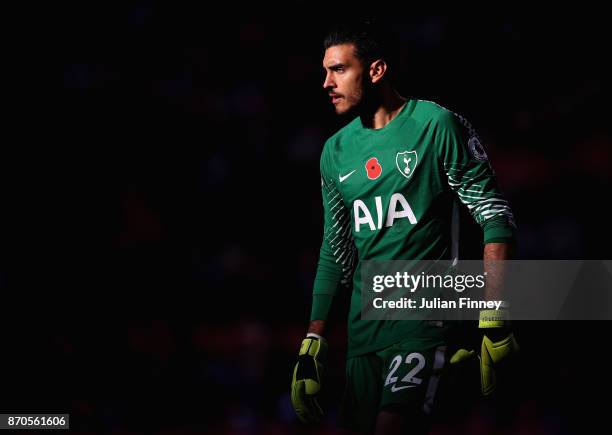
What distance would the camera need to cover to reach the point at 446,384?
10.8ft

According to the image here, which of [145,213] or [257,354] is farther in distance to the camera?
[145,213]

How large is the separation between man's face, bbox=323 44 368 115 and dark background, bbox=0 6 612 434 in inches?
136

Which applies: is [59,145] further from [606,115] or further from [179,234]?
[606,115]

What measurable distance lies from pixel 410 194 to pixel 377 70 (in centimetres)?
56

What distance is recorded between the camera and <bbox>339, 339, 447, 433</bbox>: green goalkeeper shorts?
127 inches

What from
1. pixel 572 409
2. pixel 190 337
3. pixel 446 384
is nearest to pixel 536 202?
pixel 572 409

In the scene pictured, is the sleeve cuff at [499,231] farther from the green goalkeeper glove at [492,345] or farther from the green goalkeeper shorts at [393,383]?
the green goalkeeper shorts at [393,383]

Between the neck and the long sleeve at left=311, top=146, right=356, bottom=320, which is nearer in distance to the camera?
the neck

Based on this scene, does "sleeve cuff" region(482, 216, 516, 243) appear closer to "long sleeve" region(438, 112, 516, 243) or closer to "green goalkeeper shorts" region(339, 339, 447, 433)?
"long sleeve" region(438, 112, 516, 243)

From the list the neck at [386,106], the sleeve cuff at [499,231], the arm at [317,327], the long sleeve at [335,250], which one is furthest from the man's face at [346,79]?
the arm at [317,327]

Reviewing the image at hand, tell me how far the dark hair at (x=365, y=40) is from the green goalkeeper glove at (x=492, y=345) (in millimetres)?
1187

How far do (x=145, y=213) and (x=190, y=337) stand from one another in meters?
1.50

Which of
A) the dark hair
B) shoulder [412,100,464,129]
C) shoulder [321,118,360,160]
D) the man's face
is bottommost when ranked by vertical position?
shoulder [321,118,360,160]

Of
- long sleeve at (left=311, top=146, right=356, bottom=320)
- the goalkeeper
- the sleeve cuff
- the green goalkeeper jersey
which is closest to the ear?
the goalkeeper
